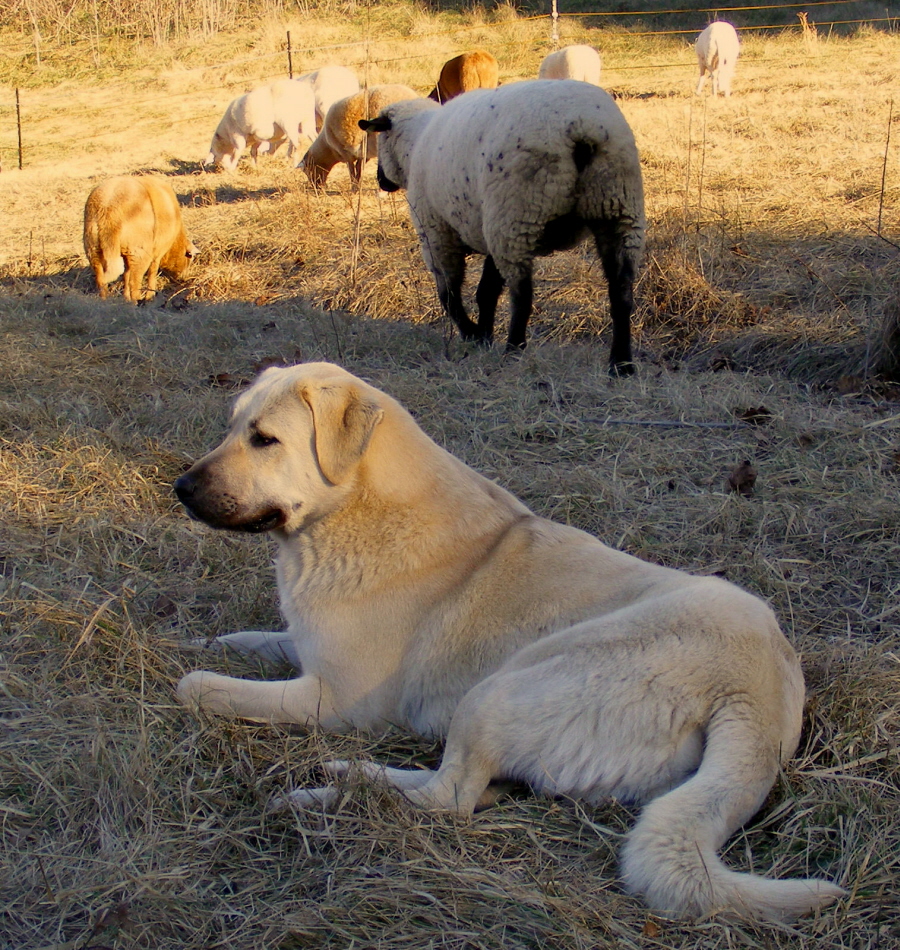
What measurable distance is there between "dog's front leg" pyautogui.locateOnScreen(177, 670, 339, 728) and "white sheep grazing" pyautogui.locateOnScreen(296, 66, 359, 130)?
19421mm

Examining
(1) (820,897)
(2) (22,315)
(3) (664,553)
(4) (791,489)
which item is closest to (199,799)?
(1) (820,897)

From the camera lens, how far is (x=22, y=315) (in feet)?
26.6

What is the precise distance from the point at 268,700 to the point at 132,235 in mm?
9183

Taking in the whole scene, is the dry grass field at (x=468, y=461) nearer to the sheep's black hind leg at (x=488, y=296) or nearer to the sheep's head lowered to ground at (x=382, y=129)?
the sheep's black hind leg at (x=488, y=296)

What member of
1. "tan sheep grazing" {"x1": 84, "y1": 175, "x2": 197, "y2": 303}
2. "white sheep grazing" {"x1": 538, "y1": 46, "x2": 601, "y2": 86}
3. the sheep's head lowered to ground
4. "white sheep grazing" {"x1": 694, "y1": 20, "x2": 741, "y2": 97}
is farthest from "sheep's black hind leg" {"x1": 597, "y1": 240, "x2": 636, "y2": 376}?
"white sheep grazing" {"x1": 694, "y1": 20, "x2": 741, "y2": 97}

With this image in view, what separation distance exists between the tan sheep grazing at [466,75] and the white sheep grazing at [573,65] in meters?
1.19

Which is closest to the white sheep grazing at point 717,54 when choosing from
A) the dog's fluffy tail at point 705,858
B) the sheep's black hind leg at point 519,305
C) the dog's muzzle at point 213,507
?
the sheep's black hind leg at point 519,305

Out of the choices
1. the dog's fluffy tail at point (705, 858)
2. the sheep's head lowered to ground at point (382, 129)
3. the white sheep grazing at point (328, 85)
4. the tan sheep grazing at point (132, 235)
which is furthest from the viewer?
the white sheep grazing at point (328, 85)

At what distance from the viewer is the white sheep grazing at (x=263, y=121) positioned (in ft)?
61.0

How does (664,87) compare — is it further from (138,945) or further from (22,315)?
(138,945)

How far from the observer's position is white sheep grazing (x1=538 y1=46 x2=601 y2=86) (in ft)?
61.0

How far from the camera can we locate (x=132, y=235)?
1085 cm

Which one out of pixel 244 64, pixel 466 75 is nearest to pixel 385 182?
pixel 466 75

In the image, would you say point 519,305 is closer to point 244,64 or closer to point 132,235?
point 132,235
